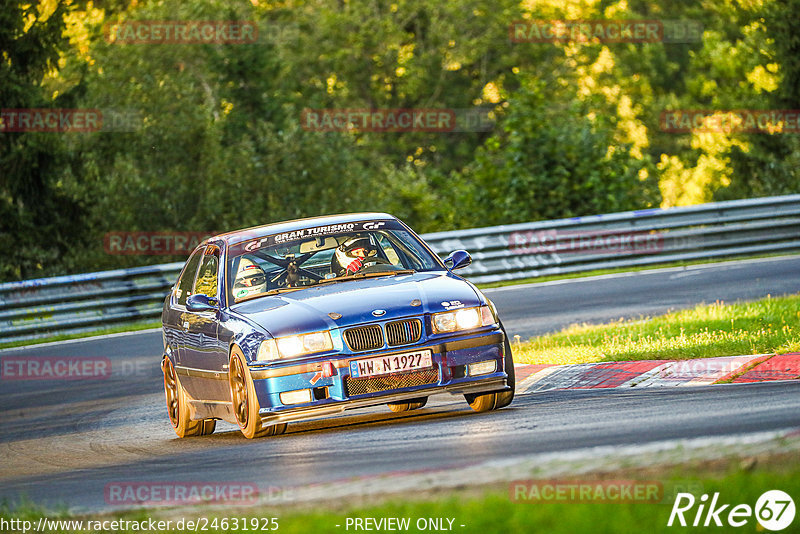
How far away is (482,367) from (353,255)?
5.36 feet

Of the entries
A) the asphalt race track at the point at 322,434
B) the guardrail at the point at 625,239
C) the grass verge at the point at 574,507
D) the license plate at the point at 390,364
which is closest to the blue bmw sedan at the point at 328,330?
the license plate at the point at 390,364

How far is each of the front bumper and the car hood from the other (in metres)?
0.25

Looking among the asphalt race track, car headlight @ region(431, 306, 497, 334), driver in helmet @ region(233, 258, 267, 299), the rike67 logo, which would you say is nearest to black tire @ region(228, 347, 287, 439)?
the asphalt race track

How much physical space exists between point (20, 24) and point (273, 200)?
685cm

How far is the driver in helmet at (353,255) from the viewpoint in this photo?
10.4m

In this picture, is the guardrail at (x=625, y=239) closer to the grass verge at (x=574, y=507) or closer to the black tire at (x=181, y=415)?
the black tire at (x=181, y=415)

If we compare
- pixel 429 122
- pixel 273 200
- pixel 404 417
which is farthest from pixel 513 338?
pixel 429 122

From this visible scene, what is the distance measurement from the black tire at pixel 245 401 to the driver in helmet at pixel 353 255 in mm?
1211

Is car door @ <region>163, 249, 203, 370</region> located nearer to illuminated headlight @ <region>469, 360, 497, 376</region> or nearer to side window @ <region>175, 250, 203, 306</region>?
side window @ <region>175, 250, 203, 306</region>

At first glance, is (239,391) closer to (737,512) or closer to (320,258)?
(320,258)

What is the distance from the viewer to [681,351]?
464 inches

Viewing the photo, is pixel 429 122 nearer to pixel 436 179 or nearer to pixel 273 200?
pixel 436 179

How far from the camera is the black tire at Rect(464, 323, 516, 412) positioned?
32.1 ft

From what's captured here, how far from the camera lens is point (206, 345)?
34.0 ft
